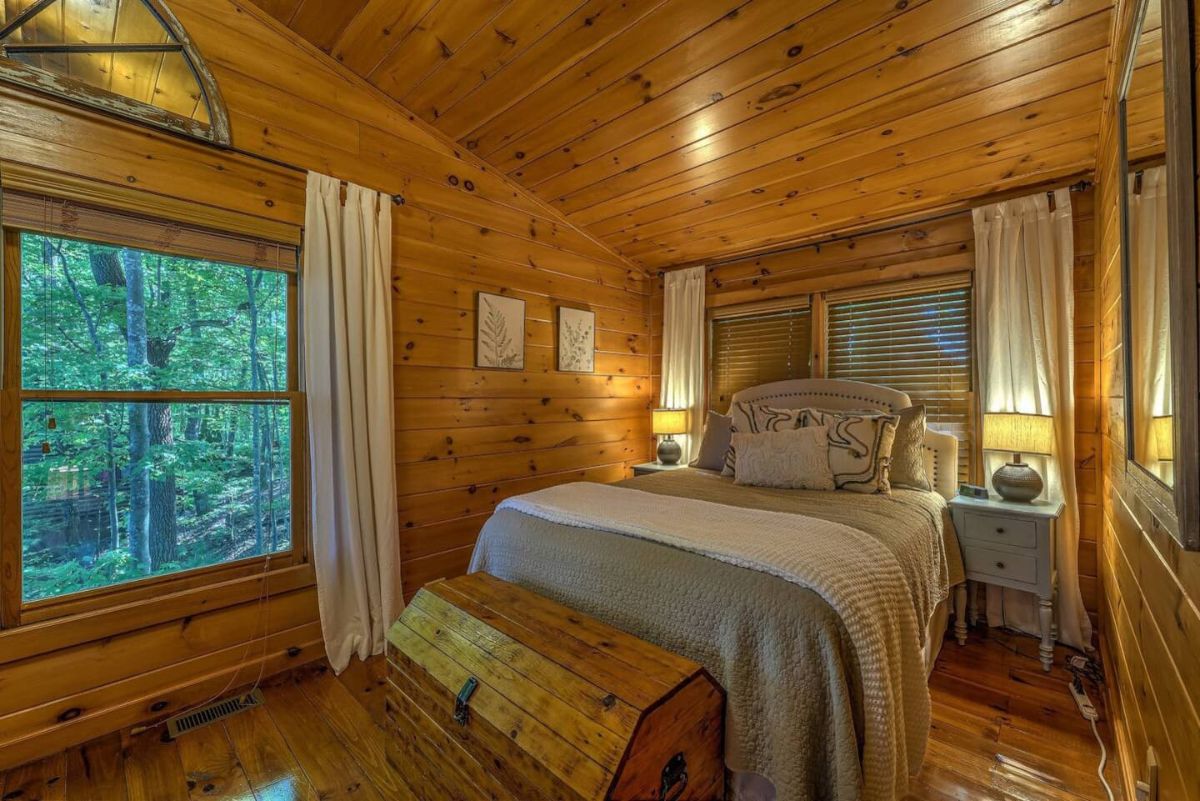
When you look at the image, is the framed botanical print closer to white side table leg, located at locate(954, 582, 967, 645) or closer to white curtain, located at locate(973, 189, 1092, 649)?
white curtain, located at locate(973, 189, 1092, 649)

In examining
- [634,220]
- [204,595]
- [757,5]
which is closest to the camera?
[757,5]

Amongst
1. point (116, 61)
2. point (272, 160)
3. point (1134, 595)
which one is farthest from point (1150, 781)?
point (116, 61)

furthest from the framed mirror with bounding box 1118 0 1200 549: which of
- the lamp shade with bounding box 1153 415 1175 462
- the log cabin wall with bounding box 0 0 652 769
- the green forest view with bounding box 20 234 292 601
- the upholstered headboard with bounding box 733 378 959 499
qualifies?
the green forest view with bounding box 20 234 292 601

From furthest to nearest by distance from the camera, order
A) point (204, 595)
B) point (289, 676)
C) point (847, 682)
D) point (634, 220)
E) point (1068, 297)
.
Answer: point (634, 220) → point (1068, 297) → point (289, 676) → point (204, 595) → point (847, 682)

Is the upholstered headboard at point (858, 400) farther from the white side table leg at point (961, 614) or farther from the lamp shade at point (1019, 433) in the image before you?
the white side table leg at point (961, 614)

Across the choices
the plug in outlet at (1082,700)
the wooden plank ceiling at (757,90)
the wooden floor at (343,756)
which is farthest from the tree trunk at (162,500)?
the plug in outlet at (1082,700)

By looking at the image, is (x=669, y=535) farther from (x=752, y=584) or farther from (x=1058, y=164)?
(x=1058, y=164)

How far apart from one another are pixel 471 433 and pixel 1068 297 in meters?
3.10

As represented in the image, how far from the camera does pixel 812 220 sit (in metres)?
3.01

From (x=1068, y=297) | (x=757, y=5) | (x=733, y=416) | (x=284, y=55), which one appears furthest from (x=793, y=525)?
(x=284, y=55)

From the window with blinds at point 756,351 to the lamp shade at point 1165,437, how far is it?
2406 mm

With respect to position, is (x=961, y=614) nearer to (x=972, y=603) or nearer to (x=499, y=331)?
(x=972, y=603)

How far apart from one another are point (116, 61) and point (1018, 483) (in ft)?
13.5

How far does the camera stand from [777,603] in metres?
1.20
